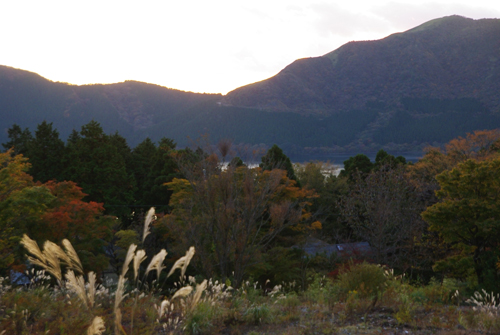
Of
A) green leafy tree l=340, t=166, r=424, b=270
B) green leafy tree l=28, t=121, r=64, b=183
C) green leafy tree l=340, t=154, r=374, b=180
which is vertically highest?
green leafy tree l=28, t=121, r=64, b=183

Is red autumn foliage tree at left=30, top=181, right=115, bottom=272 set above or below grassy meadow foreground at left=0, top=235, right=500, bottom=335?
below

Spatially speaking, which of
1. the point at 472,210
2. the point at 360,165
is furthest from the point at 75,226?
the point at 360,165

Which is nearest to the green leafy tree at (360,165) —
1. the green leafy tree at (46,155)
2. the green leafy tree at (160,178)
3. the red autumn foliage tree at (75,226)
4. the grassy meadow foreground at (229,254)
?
the grassy meadow foreground at (229,254)

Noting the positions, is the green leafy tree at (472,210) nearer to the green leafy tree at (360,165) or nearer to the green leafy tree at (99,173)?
the green leafy tree at (99,173)

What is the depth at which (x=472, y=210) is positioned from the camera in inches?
565

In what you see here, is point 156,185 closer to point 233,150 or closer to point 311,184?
point 311,184

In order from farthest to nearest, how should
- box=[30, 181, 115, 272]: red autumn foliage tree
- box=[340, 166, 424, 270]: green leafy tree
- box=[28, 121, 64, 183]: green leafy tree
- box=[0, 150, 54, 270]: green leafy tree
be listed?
box=[28, 121, 64, 183]: green leafy tree, box=[340, 166, 424, 270]: green leafy tree, box=[30, 181, 115, 272]: red autumn foliage tree, box=[0, 150, 54, 270]: green leafy tree

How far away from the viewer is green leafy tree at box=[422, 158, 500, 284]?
1418 centimetres

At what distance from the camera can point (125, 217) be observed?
34.9 m

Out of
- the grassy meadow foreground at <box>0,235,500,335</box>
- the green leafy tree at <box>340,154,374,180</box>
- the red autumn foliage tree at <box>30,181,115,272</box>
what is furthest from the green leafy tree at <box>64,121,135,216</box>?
the grassy meadow foreground at <box>0,235,500,335</box>

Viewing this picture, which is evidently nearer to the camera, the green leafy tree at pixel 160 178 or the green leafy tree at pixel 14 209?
the green leafy tree at pixel 14 209

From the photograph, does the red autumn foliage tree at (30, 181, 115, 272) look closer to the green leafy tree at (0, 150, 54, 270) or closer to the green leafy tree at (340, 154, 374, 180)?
the green leafy tree at (0, 150, 54, 270)

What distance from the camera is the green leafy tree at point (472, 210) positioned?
14180 mm

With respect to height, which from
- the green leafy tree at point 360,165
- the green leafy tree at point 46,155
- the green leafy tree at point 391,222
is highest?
the green leafy tree at point 46,155
